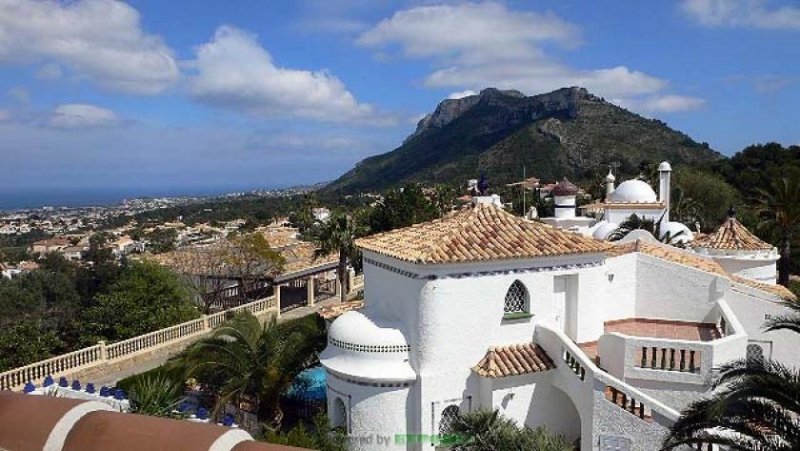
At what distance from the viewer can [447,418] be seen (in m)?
15.2

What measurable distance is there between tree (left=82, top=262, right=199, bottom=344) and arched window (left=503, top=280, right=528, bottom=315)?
18.7 m

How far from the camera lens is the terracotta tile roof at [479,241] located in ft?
49.1

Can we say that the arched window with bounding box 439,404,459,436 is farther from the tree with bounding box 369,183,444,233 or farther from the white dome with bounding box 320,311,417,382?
the tree with bounding box 369,183,444,233

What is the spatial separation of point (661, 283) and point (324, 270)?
83.4 feet

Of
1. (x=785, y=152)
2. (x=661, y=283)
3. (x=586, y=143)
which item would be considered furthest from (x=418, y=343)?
(x=586, y=143)

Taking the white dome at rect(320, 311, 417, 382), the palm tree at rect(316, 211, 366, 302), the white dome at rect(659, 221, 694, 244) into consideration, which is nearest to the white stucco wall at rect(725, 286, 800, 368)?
the white dome at rect(320, 311, 417, 382)

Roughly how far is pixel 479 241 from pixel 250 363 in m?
7.66

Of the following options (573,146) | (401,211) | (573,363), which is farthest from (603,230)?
(573,146)

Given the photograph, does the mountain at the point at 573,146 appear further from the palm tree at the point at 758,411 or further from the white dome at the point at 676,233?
the palm tree at the point at 758,411

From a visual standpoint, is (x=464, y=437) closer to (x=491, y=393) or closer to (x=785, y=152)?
(x=491, y=393)

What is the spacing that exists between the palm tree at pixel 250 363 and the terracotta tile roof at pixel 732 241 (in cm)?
1675

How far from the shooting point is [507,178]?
5113 inches

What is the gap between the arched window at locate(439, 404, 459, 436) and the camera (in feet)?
49.5

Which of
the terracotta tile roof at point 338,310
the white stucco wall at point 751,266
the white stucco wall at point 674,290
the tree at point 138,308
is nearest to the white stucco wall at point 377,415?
the terracotta tile roof at point 338,310
